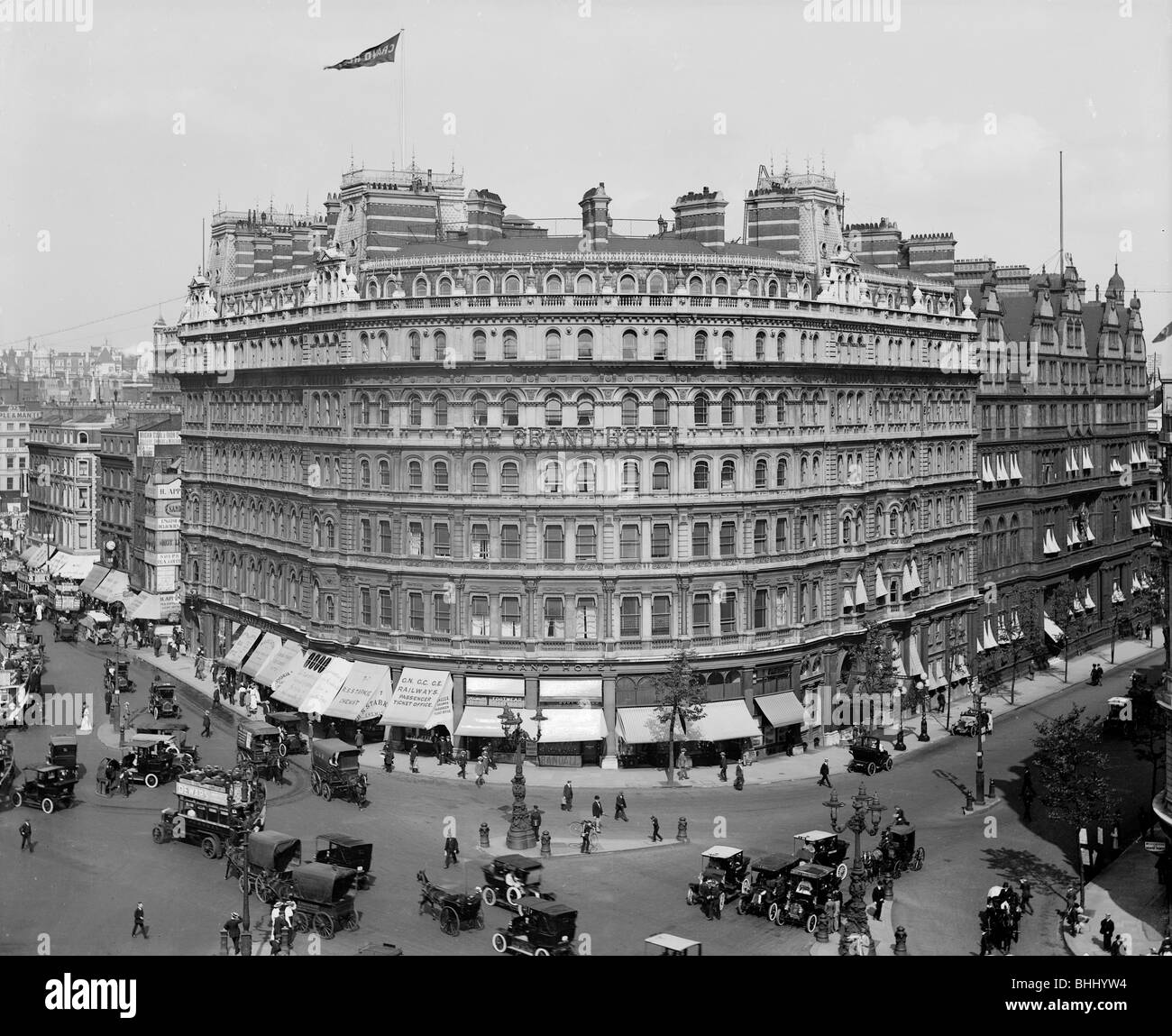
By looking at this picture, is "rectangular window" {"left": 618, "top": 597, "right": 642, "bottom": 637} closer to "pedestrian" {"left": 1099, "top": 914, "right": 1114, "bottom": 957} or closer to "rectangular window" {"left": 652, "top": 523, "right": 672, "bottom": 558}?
"rectangular window" {"left": 652, "top": 523, "right": 672, "bottom": 558}

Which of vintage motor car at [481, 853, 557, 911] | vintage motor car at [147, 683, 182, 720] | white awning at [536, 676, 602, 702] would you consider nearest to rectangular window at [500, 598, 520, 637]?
white awning at [536, 676, 602, 702]

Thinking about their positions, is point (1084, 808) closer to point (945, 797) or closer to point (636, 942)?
point (945, 797)

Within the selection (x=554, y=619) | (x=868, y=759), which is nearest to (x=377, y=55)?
(x=554, y=619)

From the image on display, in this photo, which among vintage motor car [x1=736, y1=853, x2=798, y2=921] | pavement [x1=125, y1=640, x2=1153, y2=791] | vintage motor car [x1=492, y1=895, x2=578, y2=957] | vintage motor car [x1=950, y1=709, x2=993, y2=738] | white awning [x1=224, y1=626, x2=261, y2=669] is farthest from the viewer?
white awning [x1=224, y1=626, x2=261, y2=669]

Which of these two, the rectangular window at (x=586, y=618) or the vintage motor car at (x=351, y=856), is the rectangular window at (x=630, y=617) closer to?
the rectangular window at (x=586, y=618)

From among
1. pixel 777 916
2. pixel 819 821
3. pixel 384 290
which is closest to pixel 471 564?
pixel 384 290

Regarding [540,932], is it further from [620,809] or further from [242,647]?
[242,647]
